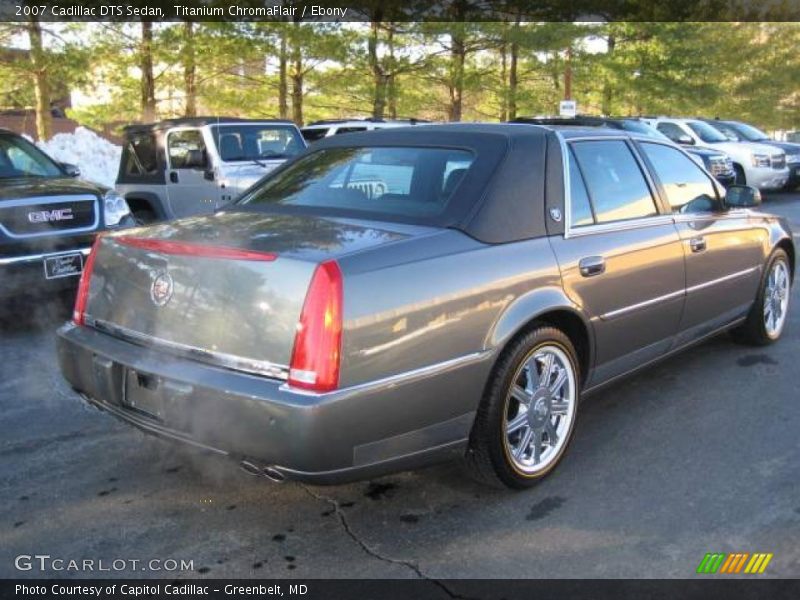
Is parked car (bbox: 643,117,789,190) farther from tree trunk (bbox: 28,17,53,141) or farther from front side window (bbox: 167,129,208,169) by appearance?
tree trunk (bbox: 28,17,53,141)

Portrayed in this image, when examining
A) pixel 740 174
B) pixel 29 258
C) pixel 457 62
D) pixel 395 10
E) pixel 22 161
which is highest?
pixel 395 10

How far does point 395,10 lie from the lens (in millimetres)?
19625

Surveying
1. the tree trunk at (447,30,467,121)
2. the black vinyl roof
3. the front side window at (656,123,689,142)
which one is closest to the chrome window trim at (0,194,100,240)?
the black vinyl roof

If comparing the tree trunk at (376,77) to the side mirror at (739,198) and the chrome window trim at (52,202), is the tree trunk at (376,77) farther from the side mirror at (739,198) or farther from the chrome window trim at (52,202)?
the side mirror at (739,198)

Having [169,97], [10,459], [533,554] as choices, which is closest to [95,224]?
[10,459]

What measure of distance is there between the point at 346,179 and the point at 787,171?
48.2 feet

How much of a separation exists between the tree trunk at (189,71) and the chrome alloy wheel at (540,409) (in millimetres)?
15324

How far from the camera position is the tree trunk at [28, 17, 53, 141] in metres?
15.3

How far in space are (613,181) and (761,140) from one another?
1468 centimetres

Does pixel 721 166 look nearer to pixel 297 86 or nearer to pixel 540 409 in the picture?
pixel 297 86

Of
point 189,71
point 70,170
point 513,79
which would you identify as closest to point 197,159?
point 70,170

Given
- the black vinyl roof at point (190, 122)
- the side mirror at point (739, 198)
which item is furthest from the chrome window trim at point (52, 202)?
the side mirror at point (739, 198)

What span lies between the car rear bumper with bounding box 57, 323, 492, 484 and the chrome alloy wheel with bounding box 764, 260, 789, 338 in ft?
10.6

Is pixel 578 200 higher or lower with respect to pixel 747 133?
lower
